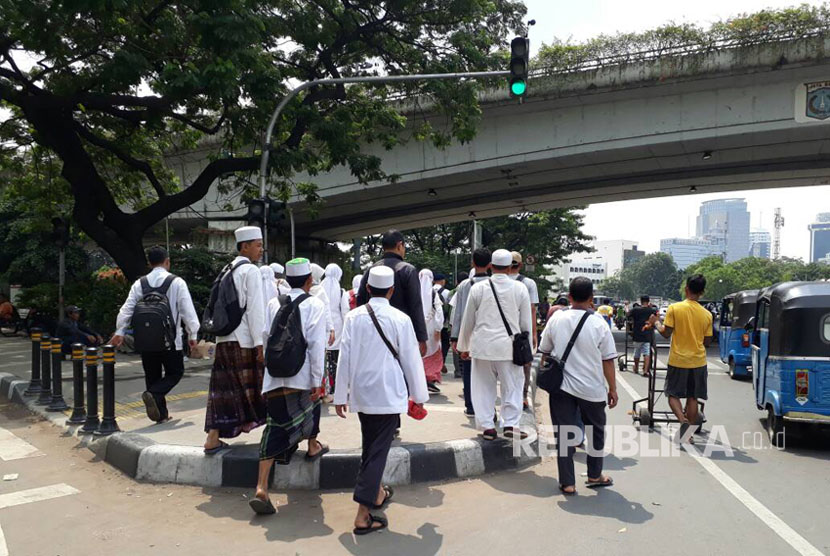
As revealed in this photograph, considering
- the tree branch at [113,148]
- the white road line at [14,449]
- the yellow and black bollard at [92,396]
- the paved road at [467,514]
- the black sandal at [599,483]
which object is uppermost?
the tree branch at [113,148]

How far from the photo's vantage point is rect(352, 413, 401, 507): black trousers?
4133 mm

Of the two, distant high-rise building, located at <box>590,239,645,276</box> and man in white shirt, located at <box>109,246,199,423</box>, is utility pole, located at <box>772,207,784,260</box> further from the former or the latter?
man in white shirt, located at <box>109,246,199,423</box>

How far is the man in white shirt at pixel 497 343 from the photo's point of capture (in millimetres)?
5668

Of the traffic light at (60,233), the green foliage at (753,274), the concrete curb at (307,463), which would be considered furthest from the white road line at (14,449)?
the green foliage at (753,274)

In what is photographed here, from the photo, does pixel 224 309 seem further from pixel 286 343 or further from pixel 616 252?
pixel 616 252

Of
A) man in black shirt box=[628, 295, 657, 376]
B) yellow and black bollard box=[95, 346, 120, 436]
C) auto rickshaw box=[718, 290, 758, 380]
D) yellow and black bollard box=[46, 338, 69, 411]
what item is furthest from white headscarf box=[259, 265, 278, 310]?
auto rickshaw box=[718, 290, 758, 380]

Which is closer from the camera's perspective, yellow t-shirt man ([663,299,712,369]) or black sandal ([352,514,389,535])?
black sandal ([352,514,389,535])

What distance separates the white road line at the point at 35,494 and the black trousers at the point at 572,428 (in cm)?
403

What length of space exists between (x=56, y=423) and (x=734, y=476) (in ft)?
24.3

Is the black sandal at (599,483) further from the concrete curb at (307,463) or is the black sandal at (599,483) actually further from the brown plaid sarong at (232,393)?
the brown plaid sarong at (232,393)

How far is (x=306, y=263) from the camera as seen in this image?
15.5 ft

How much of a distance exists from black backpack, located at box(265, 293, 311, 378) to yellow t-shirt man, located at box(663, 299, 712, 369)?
4.22 metres

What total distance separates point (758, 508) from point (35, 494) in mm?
5791

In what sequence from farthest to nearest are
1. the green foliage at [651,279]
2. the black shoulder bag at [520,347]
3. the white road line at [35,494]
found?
the green foliage at [651,279]
the black shoulder bag at [520,347]
the white road line at [35,494]
